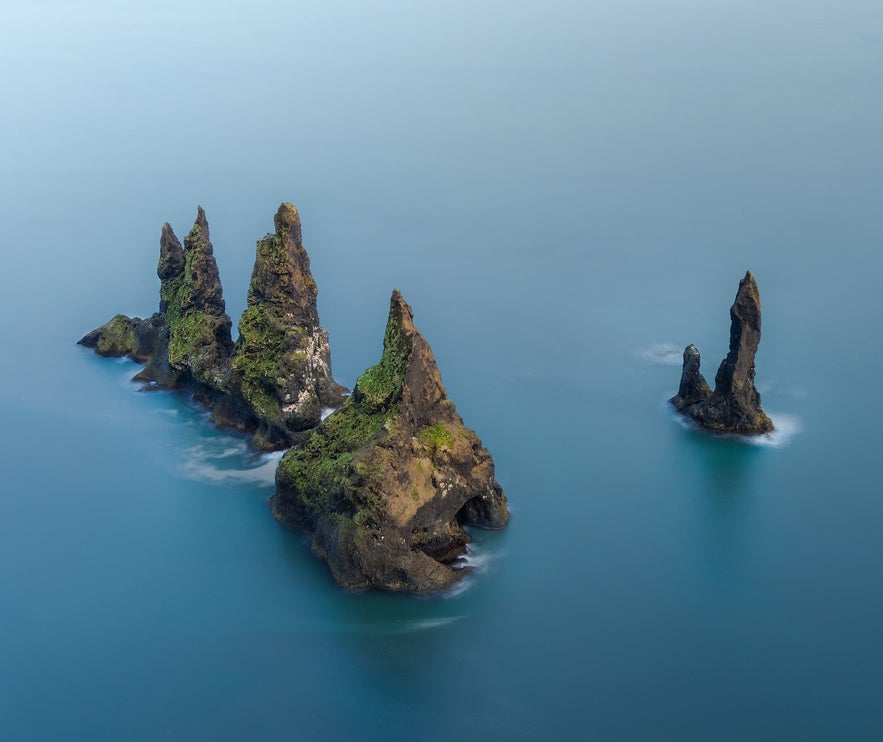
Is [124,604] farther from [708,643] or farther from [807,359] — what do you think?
[807,359]

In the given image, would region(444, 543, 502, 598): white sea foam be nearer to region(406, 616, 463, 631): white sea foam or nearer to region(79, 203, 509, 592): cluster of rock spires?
region(79, 203, 509, 592): cluster of rock spires

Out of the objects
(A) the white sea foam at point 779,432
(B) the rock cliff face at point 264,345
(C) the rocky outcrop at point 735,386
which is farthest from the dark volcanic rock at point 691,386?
(B) the rock cliff face at point 264,345

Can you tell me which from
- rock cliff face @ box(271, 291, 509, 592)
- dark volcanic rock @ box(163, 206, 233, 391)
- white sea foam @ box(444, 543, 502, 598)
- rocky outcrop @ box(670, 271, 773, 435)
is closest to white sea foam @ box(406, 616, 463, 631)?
white sea foam @ box(444, 543, 502, 598)

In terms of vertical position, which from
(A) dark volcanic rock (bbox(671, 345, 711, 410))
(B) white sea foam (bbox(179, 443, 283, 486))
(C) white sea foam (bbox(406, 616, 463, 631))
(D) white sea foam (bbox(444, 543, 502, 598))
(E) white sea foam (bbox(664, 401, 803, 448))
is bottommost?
(C) white sea foam (bbox(406, 616, 463, 631))

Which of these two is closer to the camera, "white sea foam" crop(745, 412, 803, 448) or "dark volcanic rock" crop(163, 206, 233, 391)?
"white sea foam" crop(745, 412, 803, 448)

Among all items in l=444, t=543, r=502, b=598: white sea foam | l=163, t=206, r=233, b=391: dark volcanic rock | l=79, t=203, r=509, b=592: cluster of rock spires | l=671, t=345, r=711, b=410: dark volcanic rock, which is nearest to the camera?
l=79, t=203, r=509, b=592: cluster of rock spires

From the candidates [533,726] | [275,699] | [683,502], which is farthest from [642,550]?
[275,699]

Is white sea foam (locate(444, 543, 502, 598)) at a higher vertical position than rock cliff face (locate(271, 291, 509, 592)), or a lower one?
lower

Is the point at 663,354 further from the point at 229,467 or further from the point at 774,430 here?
the point at 229,467
